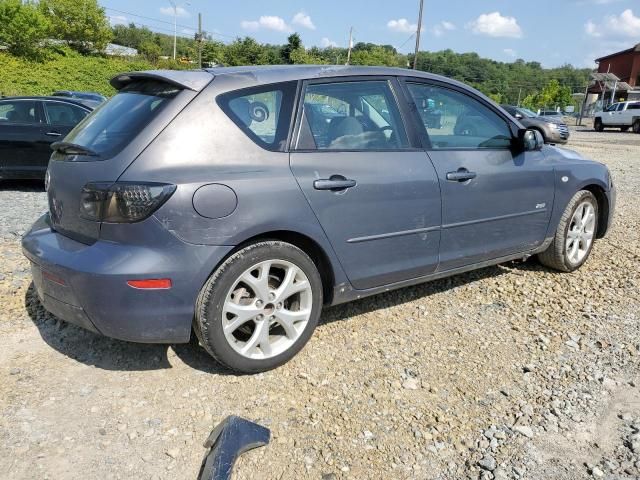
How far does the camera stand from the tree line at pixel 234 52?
3797 centimetres

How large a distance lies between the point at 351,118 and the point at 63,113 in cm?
678

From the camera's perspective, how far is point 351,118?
3.34m

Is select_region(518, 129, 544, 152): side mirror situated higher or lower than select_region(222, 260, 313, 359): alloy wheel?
higher

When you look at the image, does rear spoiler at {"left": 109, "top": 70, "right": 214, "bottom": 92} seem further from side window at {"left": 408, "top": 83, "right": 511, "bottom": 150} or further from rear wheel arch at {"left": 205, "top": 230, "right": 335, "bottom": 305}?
side window at {"left": 408, "top": 83, "right": 511, "bottom": 150}

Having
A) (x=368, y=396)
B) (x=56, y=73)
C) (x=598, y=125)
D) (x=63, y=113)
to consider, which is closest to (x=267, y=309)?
(x=368, y=396)

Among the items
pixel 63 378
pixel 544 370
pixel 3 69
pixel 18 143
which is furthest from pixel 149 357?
pixel 3 69

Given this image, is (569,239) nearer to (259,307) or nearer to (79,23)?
(259,307)

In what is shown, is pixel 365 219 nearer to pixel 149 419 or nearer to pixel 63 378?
pixel 149 419

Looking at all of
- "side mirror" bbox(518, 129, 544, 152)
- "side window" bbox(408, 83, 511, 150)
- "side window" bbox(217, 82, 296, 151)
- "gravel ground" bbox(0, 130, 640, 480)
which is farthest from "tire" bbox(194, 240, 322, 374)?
"side mirror" bbox(518, 129, 544, 152)

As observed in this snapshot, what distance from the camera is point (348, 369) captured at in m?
3.14

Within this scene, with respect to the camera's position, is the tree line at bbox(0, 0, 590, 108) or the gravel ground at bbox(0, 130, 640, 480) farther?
the tree line at bbox(0, 0, 590, 108)

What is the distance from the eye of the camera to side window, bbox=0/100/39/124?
821cm

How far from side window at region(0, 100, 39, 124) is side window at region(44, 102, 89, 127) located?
20 centimetres

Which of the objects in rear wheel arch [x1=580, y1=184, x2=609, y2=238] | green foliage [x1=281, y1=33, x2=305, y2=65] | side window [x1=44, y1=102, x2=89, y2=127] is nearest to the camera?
rear wheel arch [x1=580, y1=184, x2=609, y2=238]
